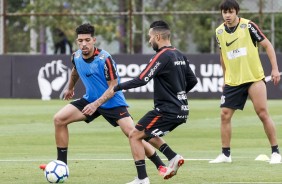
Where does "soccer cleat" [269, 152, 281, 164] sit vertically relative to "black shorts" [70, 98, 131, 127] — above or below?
below

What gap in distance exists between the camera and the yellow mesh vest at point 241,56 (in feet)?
42.1

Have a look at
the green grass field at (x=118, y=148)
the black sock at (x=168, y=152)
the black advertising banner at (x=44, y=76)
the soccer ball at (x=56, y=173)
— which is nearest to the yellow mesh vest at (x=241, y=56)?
the green grass field at (x=118, y=148)

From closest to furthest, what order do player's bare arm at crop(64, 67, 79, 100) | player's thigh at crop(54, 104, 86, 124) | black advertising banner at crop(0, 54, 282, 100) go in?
player's thigh at crop(54, 104, 86, 124), player's bare arm at crop(64, 67, 79, 100), black advertising banner at crop(0, 54, 282, 100)

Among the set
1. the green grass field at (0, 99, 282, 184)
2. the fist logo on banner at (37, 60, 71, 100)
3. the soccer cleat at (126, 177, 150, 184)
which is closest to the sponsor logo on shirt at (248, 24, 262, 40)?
the green grass field at (0, 99, 282, 184)

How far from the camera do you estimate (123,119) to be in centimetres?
Answer: 1159

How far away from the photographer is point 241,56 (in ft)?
42.3

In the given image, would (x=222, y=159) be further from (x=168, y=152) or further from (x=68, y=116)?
(x=68, y=116)

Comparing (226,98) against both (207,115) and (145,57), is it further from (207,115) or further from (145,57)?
(145,57)

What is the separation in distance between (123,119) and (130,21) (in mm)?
18284

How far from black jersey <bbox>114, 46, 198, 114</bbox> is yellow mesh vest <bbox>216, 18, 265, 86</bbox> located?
2198 millimetres

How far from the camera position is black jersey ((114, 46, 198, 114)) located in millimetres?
10469

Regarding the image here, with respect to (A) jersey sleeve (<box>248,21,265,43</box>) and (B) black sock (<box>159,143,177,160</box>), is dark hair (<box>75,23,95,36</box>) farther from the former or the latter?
(A) jersey sleeve (<box>248,21,265,43</box>)

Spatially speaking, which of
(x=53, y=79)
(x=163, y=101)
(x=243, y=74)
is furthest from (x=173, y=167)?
(x=53, y=79)

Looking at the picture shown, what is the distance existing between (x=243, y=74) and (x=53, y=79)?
1587cm
